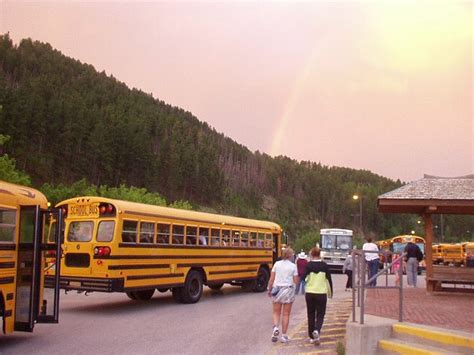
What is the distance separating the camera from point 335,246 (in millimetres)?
36250

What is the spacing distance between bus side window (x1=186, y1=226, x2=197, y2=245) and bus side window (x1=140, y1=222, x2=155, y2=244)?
1639 mm

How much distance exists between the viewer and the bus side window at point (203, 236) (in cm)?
1617

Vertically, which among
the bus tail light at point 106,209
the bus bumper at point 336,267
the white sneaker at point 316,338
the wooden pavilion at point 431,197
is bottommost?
the bus bumper at point 336,267

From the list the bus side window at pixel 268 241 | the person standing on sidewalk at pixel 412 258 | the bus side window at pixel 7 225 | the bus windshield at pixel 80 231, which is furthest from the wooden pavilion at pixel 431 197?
the bus side window at pixel 7 225

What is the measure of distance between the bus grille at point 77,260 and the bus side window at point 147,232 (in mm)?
1417

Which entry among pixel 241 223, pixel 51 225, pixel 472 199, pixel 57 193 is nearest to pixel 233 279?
pixel 241 223

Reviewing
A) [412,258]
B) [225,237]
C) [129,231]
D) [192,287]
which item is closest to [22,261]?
[129,231]

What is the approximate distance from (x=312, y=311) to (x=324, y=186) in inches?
6332

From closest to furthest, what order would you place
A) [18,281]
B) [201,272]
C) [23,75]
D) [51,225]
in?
1. [18,281]
2. [51,225]
3. [201,272]
4. [23,75]

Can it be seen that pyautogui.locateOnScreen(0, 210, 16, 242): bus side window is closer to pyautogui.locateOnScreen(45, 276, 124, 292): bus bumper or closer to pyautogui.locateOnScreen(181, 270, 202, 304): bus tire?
pyautogui.locateOnScreen(45, 276, 124, 292): bus bumper

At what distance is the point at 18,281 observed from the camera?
9.07 meters

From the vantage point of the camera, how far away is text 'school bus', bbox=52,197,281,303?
41.7 feet

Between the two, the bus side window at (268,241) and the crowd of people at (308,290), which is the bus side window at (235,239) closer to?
the bus side window at (268,241)

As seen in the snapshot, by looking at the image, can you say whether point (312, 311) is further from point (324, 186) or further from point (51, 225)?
point (324, 186)
